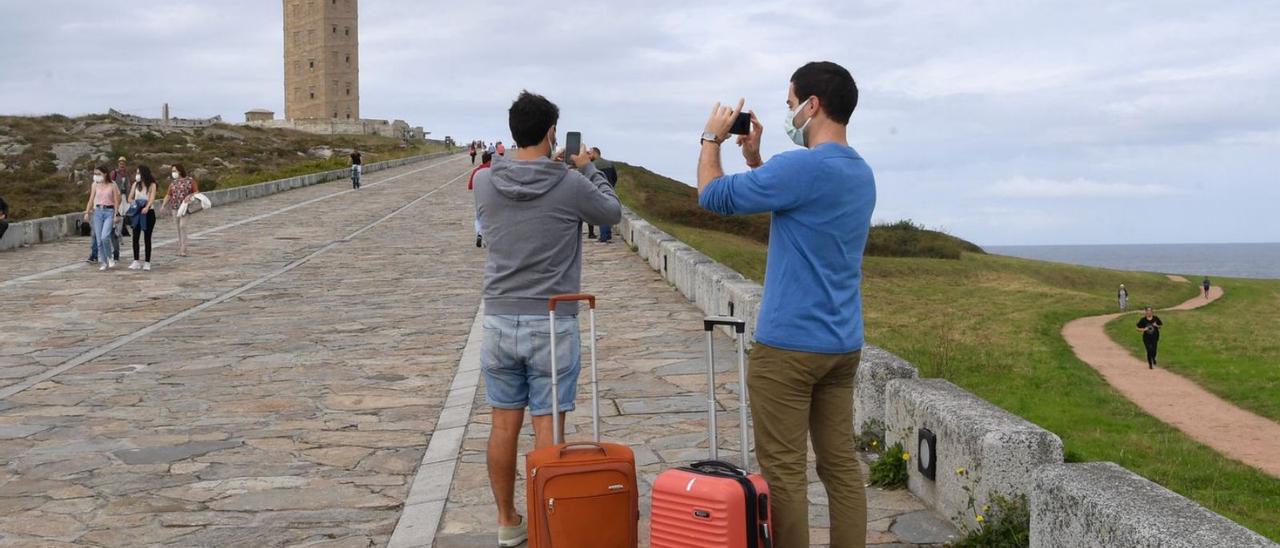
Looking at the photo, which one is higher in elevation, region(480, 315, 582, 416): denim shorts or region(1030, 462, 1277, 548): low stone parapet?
region(480, 315, 582, 416): denim shorts

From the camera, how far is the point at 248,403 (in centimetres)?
814

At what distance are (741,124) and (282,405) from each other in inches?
204

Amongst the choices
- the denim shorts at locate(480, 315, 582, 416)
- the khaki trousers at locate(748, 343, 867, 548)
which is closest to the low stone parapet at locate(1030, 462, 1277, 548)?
the khaki trousers at locate(748, 343, 867, 548)

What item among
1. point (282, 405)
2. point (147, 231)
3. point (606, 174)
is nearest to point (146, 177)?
point (147, 231)

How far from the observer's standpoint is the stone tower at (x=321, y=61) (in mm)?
120312

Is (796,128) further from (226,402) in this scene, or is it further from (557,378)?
(226,402)

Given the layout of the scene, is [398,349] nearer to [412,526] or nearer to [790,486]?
[412,526]

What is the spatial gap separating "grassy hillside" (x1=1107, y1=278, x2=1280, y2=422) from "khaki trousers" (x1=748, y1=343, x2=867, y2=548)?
20820mm

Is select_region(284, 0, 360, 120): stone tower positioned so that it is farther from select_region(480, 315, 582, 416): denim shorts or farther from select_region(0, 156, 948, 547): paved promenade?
select_region(480, 315, 582, 416): denim shorts

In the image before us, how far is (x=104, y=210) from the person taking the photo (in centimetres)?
1797

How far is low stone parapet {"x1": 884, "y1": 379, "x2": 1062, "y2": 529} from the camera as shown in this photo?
4.62 meters

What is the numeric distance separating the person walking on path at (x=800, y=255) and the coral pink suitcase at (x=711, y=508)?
113 millimetres

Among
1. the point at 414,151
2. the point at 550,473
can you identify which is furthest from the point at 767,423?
the point at 414,151

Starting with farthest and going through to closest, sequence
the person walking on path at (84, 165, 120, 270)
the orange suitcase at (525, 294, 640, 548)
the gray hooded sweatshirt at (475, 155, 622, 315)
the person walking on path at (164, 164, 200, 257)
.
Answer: the person walking on path at (164, 164, 200, 257)
the person walking on path at (84, 165, 120, 270)
the gray hooded sweatshirt at (475, 155, 622, 315)
the orange suitcase at (525, 294, 640, 548)
